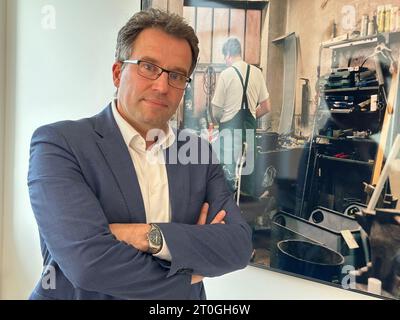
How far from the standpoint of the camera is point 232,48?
5.74ft

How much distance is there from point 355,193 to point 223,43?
0.97 m

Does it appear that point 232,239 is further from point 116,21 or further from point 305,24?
point 116,21

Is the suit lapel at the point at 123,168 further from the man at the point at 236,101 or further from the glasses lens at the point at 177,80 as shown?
the man at the point at 236,101

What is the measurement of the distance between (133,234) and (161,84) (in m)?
0.49

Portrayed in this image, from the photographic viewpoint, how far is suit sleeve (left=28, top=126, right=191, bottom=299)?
36.9 inches

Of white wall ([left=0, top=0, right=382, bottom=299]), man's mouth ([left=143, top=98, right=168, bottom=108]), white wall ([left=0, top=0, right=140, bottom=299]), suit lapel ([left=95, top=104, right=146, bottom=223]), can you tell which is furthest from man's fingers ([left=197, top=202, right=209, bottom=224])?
white wall ([left=0, top=0, right=140, bottom=299])

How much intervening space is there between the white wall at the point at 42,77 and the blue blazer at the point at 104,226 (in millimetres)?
1002

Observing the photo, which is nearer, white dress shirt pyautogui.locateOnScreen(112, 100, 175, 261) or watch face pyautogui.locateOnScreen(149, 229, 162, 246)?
watch face pyautogui.locateOnScreen(149, 229, 162, 246)

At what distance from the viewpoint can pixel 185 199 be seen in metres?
1.19

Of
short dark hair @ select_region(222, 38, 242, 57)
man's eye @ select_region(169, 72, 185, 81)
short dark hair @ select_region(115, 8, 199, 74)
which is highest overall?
short dark hair @ select_region(222, 38, 242, 57)

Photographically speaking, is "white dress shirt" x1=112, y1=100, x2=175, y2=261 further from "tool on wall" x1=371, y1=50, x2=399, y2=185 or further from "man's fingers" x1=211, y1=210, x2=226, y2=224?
"tool on wall" x1=371, y1=50, x2=399, y2=185

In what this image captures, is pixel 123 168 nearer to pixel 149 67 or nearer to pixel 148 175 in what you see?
pixel 148 175

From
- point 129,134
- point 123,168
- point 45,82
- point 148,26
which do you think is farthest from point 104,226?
point 45,82

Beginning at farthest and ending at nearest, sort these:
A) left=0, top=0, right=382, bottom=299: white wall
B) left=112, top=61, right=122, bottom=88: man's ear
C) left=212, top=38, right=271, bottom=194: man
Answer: left=0, top=0, right=382, bottom=299: white wall, left=212, top=38, right=271, bottom=194: man, left=112, top=61, right=122, bottom=88: man's ear
